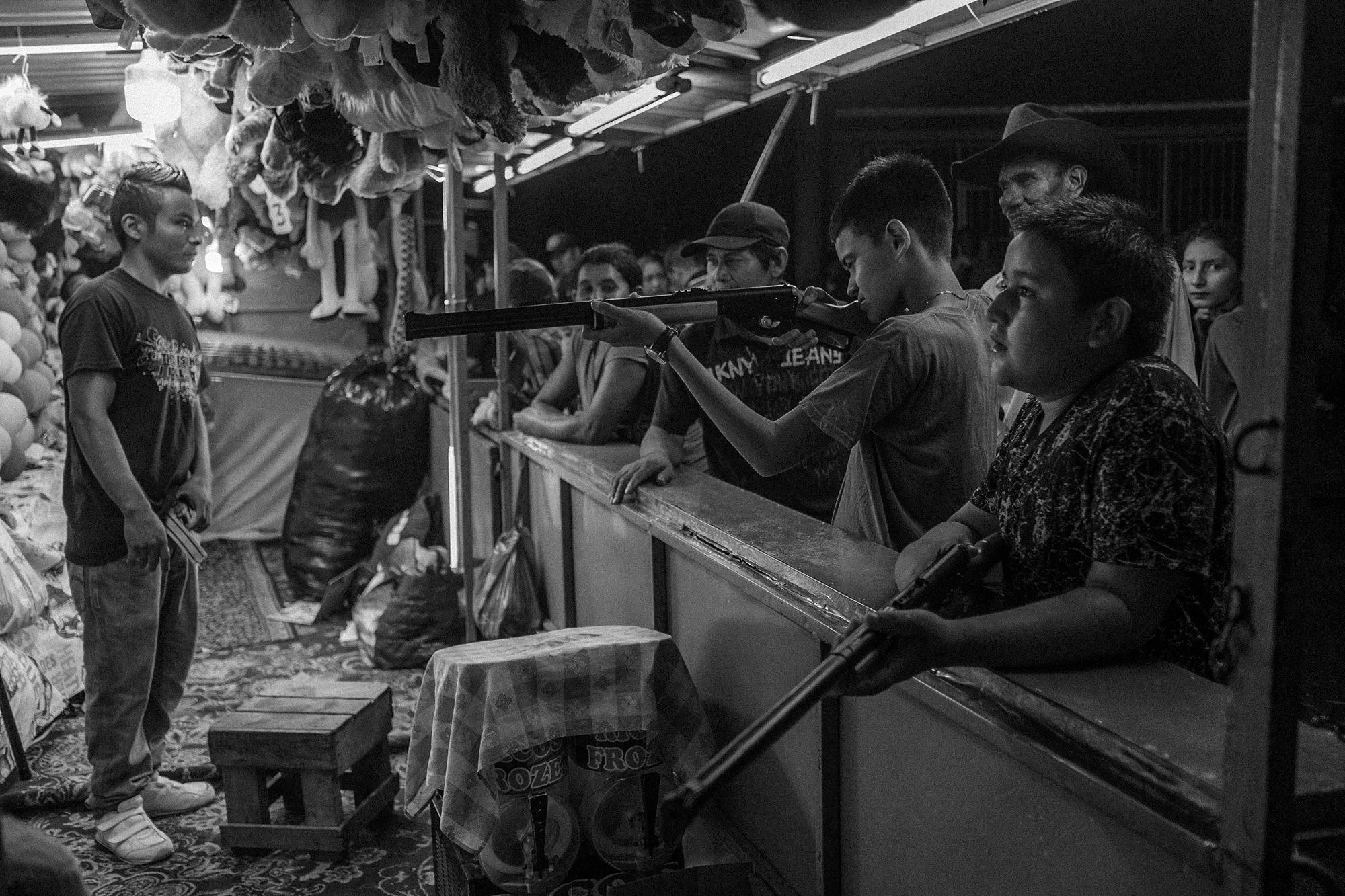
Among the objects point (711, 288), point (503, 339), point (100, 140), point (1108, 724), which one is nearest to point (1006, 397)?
point (711, 288)

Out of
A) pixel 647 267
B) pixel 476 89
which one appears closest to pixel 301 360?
pixel 647 267

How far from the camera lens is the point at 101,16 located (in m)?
2.94

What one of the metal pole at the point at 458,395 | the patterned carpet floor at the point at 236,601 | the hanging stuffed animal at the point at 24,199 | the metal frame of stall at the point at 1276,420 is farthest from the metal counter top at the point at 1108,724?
the hanging stuffed animal at the point at 24,199

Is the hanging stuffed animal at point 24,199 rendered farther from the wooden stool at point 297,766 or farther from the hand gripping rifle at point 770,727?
the hand gripping rifle at point 770,727

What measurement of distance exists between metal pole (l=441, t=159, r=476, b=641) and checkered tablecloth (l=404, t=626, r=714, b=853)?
2.38m

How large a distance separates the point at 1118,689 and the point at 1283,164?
2.55ft

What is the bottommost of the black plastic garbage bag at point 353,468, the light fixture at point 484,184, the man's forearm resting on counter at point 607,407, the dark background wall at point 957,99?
the black plastic garbage bag at point 353,468

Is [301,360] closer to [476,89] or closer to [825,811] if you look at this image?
[476,89]

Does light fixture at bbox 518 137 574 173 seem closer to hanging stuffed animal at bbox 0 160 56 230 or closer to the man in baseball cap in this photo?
the man in baseball cap

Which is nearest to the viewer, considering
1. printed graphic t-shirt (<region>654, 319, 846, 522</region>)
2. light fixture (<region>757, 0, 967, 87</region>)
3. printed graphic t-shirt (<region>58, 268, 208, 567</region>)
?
light fixture (<region>757, 0, 967, 87</region>)

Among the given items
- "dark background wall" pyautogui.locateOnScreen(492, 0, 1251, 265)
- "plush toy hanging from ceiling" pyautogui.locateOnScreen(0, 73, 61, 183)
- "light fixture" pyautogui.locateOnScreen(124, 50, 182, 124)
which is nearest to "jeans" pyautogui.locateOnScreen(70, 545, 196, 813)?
"light fixture" pyautogui.locateOnScreen(124, 50, 182, 124)

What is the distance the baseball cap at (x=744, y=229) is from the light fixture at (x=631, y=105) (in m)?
0.48

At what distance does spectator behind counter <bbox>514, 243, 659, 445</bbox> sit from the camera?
13.8 feet

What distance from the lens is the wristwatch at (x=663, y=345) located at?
2730mm
